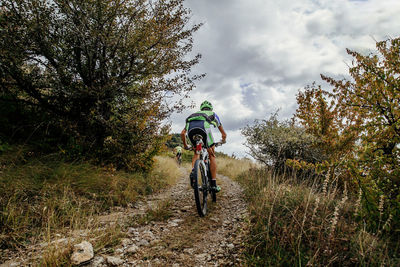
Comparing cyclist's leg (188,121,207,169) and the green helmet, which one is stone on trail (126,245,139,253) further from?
the green helmet

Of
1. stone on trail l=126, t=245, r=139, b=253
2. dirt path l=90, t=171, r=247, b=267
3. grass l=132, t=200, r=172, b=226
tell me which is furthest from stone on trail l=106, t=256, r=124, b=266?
grass l=132, t=200, r=172, b=226

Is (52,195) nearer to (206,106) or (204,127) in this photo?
(204,127)

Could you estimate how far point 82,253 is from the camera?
99.0 inches

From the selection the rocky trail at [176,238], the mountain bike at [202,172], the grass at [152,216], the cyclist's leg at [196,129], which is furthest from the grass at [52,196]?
the cyclist's leg at [196,129]

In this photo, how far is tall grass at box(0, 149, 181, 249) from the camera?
3.15m

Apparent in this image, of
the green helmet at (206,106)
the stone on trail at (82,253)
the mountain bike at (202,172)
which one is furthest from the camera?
the green helmet at (206,106)

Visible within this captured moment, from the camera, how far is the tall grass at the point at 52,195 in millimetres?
3154

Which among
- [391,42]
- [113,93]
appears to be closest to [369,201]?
[391,42]

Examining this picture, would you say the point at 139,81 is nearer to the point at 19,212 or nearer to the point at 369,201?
the point at 19,212

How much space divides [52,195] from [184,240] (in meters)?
2.88

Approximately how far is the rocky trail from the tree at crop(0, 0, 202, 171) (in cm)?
259

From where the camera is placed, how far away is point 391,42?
364cm

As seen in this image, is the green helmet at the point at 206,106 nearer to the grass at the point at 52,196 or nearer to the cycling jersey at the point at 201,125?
the cycling jersey at the point at 201,125

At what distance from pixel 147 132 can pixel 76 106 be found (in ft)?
7.25
